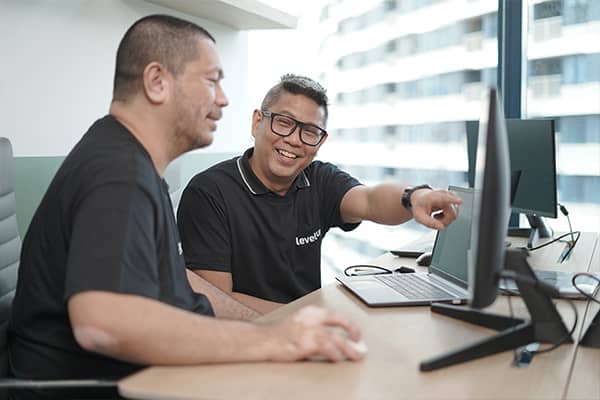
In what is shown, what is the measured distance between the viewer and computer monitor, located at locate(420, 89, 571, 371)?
1105mm

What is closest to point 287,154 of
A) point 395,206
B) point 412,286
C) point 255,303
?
point 395,206

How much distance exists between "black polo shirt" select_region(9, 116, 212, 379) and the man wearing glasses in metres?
0.51

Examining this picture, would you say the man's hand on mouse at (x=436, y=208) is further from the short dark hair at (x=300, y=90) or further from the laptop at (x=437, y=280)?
the short dark hair at (x=300, y=90)

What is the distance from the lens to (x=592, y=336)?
130 centimetres

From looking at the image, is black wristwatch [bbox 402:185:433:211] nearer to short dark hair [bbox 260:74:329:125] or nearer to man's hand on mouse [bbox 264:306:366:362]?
short dark hair [bbox 260:74:329:125]

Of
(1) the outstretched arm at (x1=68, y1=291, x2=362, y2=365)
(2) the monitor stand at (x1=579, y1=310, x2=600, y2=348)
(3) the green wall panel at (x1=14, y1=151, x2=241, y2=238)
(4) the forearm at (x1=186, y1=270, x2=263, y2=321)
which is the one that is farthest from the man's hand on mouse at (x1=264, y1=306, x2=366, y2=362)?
(3) the green wall panel at (x1=14, y1=151, x2=241, y2=238)

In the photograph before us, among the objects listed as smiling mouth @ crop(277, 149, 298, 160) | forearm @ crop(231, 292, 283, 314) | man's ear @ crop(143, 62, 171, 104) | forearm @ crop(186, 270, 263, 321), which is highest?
man's ear @ crop(143, 62, 171, 104)

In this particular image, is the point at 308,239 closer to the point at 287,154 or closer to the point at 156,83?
the point at 287,154

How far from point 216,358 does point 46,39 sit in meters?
1.50

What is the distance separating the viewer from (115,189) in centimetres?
116

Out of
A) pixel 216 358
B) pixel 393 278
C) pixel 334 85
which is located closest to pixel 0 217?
pixel 216 358

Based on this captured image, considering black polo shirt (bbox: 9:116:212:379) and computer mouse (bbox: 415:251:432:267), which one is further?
computer mouse (bbox: 415:251:432:267)

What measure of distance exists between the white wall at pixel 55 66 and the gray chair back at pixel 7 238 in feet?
1.65

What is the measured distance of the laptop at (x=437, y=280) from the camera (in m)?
1.62
